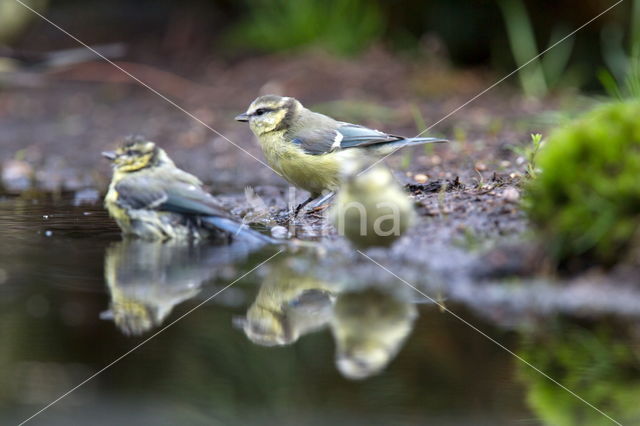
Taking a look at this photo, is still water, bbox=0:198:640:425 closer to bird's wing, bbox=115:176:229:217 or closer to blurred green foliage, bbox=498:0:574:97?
bird's wing, bbox=115:176:229:217

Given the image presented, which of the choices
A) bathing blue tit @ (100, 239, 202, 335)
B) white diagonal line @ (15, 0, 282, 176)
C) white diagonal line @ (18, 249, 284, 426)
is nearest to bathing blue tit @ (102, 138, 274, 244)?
bathing blue tit @ (100, 239, 202, 335)

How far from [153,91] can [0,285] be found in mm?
7782

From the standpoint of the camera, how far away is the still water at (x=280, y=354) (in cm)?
279

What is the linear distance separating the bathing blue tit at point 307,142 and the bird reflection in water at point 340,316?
165 centimetres

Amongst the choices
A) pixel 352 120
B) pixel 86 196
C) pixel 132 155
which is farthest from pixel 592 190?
pixel 352 120

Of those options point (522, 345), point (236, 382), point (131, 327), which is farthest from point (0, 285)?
point (522, 345)

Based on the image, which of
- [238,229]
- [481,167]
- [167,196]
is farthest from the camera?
[481,167]

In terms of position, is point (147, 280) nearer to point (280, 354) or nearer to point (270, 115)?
point (280, 354)

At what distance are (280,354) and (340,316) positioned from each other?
0.43 metres

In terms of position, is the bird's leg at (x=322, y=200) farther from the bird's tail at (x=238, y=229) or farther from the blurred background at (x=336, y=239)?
the bird's tail at (x=238, y=229)

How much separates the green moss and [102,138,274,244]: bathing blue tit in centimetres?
176

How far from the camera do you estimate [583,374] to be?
302 cm

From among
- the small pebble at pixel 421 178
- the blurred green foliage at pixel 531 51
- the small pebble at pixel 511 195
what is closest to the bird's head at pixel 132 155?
the small pebble at pixel 421 178

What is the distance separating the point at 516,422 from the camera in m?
2.71
